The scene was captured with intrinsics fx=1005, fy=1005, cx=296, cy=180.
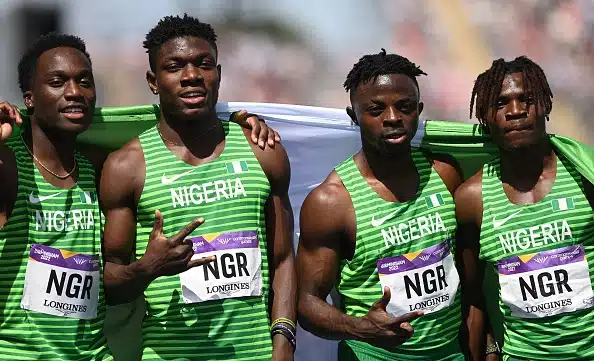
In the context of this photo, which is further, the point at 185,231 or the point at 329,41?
the point at 329,41

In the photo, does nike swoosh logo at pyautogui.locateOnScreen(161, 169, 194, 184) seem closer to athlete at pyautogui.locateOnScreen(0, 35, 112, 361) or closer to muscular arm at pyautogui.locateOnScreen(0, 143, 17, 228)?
athlete at pyautogui.locateOnScreen(0, 35, 112, 361)

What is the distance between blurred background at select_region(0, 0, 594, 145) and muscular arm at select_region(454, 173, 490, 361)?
5.56 m

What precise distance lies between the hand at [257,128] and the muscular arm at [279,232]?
1.4 inches

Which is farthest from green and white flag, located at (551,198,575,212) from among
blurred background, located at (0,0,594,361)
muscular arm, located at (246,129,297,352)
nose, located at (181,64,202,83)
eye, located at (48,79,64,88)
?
blurred background, located at (0,0,594,361)

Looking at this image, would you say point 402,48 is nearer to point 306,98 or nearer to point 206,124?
point 306,98

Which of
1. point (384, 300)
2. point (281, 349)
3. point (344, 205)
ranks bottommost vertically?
point (281, 349)

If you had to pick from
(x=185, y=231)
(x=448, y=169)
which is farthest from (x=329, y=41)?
(x=185, y=231)

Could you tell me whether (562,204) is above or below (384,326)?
above

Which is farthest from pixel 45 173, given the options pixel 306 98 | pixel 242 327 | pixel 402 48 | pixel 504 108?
pixel 402 48

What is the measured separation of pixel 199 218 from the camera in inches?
175

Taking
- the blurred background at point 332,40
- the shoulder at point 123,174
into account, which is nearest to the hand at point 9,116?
the shoulder at point 123,174

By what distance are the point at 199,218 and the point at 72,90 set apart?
0.84m

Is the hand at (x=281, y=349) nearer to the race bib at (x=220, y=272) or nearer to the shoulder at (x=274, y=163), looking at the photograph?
the race bib at (x=220, y=272)

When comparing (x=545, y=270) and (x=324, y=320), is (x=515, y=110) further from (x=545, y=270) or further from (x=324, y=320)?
(x=324, y=320)
